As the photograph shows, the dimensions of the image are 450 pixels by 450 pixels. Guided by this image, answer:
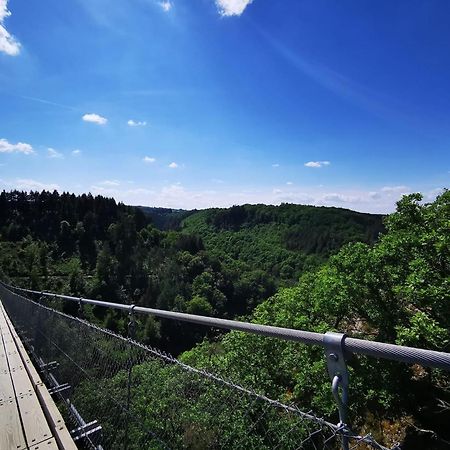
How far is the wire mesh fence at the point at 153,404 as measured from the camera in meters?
1.52

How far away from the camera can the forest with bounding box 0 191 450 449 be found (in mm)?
12500

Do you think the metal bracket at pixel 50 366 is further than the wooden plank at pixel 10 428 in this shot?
Yes

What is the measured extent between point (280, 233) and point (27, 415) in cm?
16335

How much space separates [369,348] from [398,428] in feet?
50.6

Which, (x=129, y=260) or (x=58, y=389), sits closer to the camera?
(x=58, y=389)

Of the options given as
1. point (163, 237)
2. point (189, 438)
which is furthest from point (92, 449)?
point (163, 237)

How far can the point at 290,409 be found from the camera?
1.19 m

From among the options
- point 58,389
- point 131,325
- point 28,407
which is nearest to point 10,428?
point 28,407

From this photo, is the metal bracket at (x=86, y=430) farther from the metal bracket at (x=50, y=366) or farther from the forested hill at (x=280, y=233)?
the forested hill at (x=280, y=233)

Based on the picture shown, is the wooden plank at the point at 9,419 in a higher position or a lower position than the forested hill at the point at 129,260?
higher

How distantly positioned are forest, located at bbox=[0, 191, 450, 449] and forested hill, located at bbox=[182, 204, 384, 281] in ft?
2.62

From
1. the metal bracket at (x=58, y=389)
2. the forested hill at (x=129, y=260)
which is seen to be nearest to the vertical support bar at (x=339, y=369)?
the metal bracket at (x=58, y=389)

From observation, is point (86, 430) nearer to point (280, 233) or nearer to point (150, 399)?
Answer: point (150, 399)

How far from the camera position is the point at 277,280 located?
359ft
